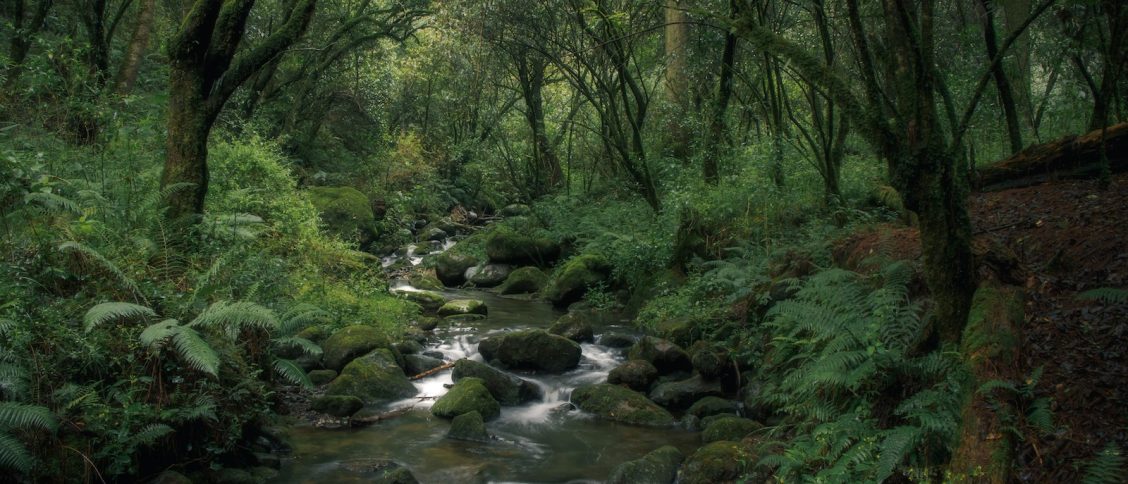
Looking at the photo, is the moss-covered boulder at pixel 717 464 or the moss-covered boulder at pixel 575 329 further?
the moss-covered boulder at pixel 575 329

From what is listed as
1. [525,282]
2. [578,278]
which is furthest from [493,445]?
[525,282]

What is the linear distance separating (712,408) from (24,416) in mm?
Answer: 6348

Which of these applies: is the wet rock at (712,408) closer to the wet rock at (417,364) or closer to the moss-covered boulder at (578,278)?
the wet rock at (417,364)

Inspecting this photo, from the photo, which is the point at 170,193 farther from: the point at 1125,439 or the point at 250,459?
the point at 1125,439

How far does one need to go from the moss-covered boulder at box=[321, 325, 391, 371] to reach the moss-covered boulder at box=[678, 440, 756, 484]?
506 centimetres

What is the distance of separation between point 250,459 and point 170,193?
3605 millimetres

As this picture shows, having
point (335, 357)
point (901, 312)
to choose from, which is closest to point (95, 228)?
point (335, 357)

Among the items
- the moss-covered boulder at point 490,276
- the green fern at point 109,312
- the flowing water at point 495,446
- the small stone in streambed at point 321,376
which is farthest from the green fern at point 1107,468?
the moss-covered boulder at point 490,276

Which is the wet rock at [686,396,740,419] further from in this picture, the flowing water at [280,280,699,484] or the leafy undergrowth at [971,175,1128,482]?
the leafy undergrowth at [971,175,1128,482]

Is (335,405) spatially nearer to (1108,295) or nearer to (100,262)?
(100,262)

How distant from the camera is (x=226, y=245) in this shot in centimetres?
847

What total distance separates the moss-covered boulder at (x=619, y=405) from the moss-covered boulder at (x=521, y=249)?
8771mm

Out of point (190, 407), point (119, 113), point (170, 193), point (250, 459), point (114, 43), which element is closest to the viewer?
point (190, 407)

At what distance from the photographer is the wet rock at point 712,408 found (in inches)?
322
